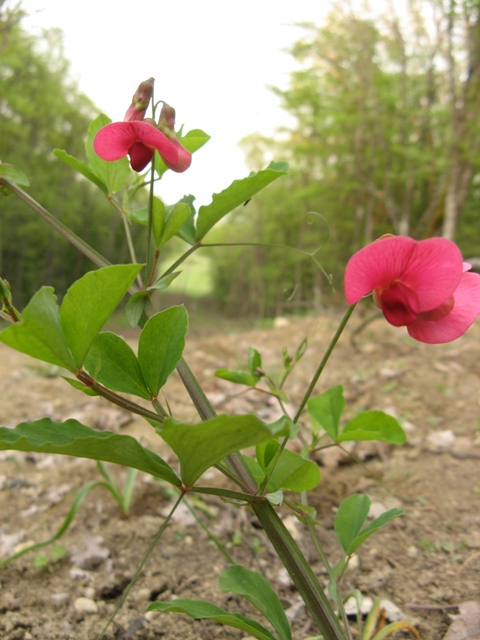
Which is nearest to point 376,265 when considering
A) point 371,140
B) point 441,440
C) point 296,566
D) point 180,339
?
point 180,339

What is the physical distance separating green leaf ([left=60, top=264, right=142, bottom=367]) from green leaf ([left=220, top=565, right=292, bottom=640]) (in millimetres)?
279

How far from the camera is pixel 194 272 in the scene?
56.8ft

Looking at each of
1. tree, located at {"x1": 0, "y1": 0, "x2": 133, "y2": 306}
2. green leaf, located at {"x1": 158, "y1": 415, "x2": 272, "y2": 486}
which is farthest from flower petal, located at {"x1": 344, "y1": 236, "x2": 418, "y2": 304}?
tree, located at {"x1": 0, "y1": 0, "x2": 133, "y2": 306}

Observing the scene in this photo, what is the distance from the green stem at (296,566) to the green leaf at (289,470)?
3 centimetres

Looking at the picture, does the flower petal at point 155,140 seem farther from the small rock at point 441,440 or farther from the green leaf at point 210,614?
the small rock at point 441,440

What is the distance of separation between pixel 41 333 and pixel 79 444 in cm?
8

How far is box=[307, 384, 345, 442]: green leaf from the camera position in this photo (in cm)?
67

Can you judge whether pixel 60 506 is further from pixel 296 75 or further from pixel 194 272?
pixel 194 272

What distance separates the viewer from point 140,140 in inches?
19.1

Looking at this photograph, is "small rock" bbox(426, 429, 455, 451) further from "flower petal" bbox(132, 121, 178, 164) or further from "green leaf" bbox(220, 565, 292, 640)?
"flower petal" bbox(132, 121, 178, 164)

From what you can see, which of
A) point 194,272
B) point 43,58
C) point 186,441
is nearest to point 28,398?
point 186,441

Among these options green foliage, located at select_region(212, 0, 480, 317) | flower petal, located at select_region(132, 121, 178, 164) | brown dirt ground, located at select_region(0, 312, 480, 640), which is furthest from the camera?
green foliage, located at select_region(212, 0, 480, 317)

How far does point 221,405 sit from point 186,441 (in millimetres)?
1512

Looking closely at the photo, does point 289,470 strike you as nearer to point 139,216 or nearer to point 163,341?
point 163,341
